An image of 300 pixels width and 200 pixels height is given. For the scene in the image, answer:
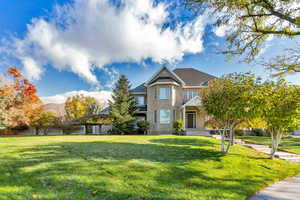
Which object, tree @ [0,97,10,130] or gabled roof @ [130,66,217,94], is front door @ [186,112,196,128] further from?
tree @ [0,97,10,130]

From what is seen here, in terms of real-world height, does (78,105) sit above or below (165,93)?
below

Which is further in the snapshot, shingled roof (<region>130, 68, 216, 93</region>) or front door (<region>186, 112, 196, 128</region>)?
shingled roof (<region>130, 68, 216, 93</region>)

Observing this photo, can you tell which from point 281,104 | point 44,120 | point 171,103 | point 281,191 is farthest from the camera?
point 44,120

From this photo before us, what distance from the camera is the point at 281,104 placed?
629cm

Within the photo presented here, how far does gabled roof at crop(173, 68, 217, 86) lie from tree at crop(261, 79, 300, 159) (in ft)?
46.4

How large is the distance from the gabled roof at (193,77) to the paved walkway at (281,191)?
1690 cm

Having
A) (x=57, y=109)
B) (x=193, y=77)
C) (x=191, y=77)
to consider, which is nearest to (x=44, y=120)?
(x=191, y=77)

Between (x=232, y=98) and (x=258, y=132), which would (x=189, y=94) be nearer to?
(x=258, y=132)

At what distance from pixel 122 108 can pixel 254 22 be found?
50.9 feet

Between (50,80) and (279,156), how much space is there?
30.6 meters

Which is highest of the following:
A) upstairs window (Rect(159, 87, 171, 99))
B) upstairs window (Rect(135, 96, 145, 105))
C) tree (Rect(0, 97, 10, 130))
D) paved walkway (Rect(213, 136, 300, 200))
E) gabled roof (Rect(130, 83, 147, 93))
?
gabled roof (Rect(130, 83, 147, 93))

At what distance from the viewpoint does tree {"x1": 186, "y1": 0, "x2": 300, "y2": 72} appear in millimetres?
5725

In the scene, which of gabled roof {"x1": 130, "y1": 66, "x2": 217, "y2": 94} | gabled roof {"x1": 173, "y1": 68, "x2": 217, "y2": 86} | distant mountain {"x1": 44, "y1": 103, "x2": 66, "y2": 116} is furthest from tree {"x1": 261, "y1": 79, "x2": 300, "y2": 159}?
distant mountain {"x1": 44, "y1": 103, "x2": 66, "y2": 116}

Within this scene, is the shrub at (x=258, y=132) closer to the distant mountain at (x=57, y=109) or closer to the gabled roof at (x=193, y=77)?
the gabled roof at (x=193, y=77)
